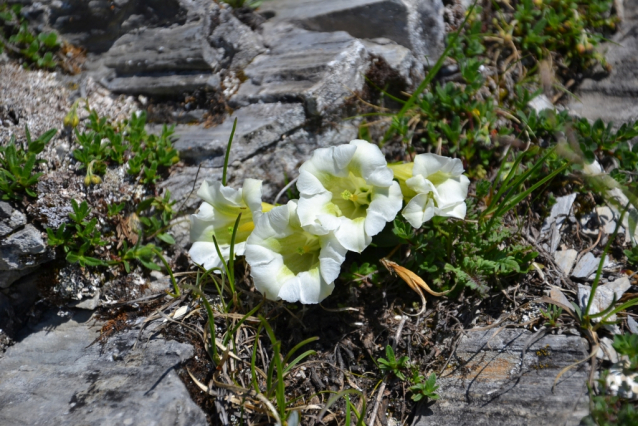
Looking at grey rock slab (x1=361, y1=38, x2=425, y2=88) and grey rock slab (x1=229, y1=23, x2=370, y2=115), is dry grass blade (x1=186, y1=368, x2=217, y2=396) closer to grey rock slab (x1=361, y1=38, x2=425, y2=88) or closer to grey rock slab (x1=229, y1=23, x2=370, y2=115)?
grey rock slab (x1=229, y1=23, x2=370, y2=115)

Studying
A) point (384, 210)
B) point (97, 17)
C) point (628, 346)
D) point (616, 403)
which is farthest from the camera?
point (97, 17)

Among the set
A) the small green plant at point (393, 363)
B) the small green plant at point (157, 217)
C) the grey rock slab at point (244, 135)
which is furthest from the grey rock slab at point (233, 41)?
the small green plant at point (393, 363)

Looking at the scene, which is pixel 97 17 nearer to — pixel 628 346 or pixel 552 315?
pixel 552 315

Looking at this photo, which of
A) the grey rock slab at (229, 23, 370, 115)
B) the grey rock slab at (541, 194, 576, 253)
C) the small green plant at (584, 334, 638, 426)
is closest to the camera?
the small green plant at (584, 334, 638, 426)

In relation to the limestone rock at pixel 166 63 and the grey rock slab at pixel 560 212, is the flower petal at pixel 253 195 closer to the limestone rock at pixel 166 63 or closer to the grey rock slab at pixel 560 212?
the limestone rock at pixel 166 63

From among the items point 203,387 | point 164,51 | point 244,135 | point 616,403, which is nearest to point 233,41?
point 164,51

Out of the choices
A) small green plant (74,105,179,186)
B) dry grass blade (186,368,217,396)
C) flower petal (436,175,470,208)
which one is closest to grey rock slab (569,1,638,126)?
flower petal (436,175,470,208)

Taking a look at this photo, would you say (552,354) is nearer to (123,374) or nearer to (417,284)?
(417,284)
